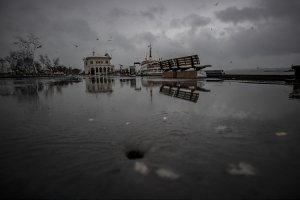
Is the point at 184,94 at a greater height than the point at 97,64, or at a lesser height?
lesser

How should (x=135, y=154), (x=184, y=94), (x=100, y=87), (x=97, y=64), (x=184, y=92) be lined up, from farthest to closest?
(x=97, y=64) → (x=100, y=87) → (x=184, y=92) → (x=184, y=94) → (x=135, y=154)

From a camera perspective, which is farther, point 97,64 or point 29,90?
point 97,64

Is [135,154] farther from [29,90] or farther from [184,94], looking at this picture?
[29,90]

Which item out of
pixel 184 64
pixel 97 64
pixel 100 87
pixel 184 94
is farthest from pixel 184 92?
pixel 97 64

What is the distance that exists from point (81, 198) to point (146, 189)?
63 centimetres

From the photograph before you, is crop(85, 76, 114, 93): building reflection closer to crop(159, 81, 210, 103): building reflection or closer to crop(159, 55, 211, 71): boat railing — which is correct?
crop(159, 81, 210, 103): building reflection

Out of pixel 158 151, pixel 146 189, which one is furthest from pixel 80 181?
pixel 158 151

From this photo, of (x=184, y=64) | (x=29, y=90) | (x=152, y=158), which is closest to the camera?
(x=152, y=158)

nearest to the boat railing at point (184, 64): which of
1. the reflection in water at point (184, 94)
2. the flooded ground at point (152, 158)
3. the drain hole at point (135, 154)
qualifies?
the reflection in water at point (184, 94)

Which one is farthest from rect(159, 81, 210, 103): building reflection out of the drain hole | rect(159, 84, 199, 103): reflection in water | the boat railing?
the boat railing

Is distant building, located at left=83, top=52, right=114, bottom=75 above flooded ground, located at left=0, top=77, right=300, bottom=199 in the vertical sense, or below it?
above

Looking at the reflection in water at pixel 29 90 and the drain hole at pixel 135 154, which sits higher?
the reflection in water at pixel 29 90

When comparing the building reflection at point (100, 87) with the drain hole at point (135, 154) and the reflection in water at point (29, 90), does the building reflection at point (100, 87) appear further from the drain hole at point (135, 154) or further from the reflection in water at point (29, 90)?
the drain hole at point (135, 154)

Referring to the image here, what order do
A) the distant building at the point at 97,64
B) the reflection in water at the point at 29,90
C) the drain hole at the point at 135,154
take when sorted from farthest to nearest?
the distant building at the point at 97,64 → the reflection in water at the point at 29,90 → the drain hole at the point at 135,154
